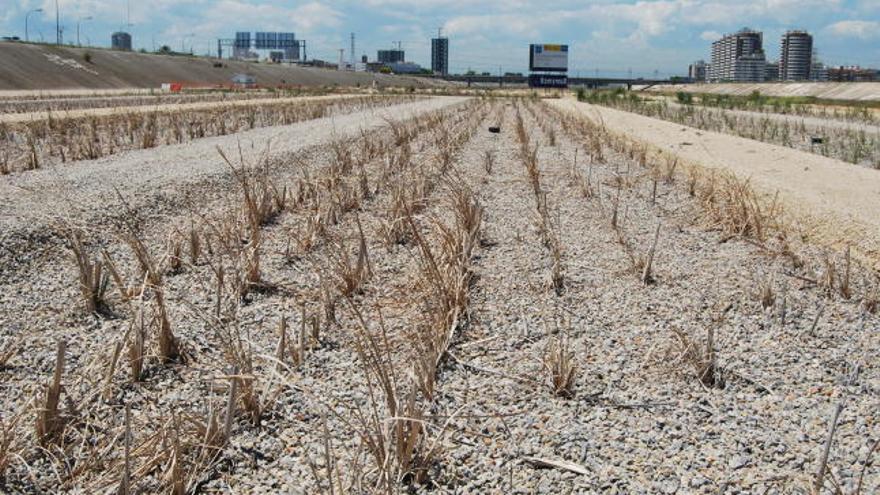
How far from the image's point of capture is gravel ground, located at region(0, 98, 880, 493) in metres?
2.91

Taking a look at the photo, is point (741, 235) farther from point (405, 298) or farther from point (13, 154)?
point (13, 154)

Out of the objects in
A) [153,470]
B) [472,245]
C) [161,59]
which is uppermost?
[161,59]

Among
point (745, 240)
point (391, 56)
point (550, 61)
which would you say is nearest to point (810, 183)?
point (745, 240)

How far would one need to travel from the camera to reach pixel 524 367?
12.7 ft

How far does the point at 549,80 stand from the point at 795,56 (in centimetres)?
12536

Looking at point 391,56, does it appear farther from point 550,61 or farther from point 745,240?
point 745,240

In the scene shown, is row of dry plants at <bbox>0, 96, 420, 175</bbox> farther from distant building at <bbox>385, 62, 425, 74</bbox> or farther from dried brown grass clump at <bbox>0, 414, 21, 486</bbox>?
distant building at <bbox>385, 62, 425, 74</bbox>

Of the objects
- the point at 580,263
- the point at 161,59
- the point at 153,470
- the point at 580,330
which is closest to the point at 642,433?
the point at 580,330

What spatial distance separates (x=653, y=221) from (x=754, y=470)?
493 cm

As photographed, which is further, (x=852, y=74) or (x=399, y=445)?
(x=852, y=74)

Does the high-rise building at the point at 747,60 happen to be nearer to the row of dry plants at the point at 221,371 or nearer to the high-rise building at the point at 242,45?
the high-rise building at the point at 242,45

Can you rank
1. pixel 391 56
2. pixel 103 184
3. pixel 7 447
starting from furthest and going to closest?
pixel 391 56 → pixel 103 184 → pixel 7 447

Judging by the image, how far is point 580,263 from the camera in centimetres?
578

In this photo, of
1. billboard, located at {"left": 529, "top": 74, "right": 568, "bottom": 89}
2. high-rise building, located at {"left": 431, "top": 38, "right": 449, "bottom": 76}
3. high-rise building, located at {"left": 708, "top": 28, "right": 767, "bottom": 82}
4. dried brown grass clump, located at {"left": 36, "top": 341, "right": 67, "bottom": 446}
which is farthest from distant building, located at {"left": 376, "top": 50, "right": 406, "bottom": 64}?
dried brown grass clump, located at {"left": 36, "top": 341, "right": 67, "bottom": 446}
